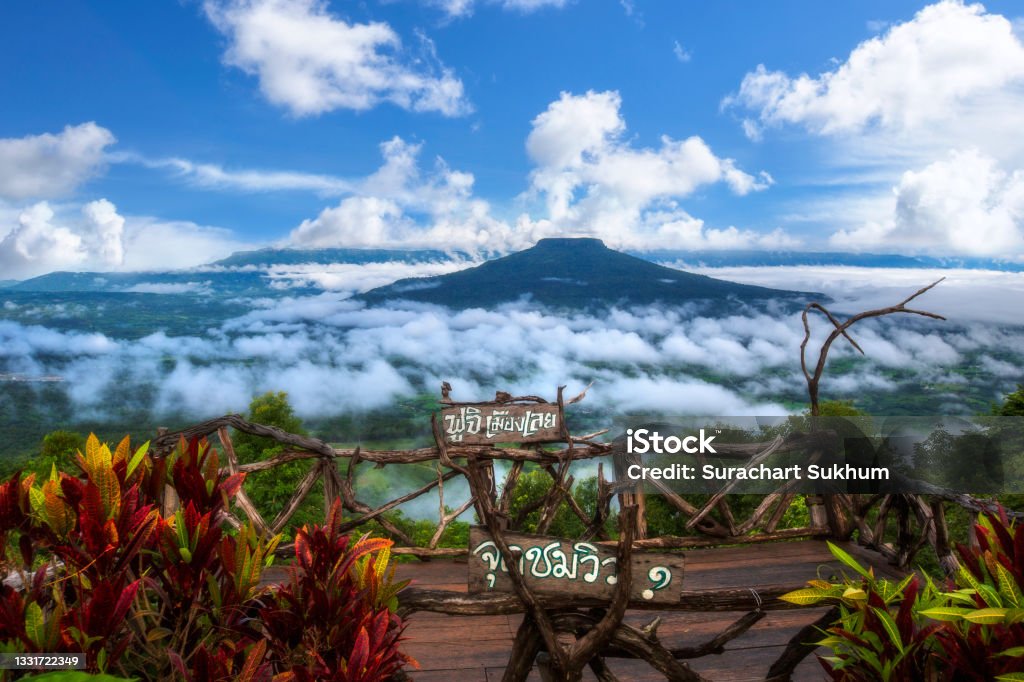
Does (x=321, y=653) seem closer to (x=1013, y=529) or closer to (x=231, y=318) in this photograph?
(x=1013, y=529)

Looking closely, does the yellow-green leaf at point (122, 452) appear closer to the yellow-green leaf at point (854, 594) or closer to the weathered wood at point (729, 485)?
the yellow-green leaf at point (854, 594)

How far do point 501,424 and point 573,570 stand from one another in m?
2.11

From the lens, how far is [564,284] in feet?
225

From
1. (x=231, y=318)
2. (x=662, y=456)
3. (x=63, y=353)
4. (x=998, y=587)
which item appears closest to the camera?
(x=998, y=587)

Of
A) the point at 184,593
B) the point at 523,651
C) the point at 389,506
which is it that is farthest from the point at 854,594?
the point at 389,506

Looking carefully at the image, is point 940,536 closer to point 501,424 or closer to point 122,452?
point 501,424

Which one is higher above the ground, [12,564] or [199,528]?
[199,528]

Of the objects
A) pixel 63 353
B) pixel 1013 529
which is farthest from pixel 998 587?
pixel 63 353

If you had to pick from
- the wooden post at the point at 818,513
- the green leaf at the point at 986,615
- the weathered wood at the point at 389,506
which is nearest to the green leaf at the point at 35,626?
the green leaf at the point at 986,615

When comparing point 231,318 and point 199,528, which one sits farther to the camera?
point 231,318

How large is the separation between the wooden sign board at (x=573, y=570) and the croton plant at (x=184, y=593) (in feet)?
1.19

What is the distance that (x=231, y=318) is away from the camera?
6712cm

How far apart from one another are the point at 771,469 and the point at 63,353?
205 feet

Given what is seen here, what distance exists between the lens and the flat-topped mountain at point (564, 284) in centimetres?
6197
